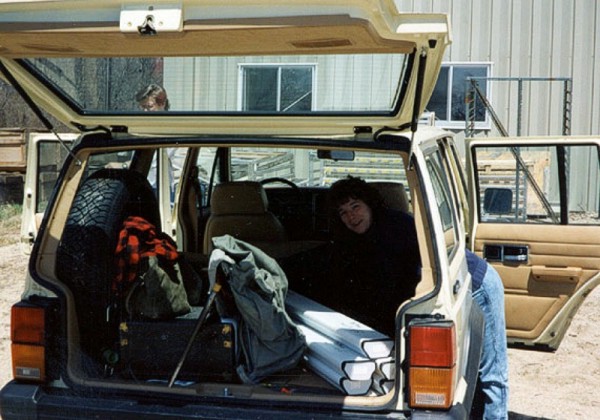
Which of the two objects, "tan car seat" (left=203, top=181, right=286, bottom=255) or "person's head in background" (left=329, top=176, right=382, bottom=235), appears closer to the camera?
"person's head in background" (left=329, top=176, right=382, bottom=235)

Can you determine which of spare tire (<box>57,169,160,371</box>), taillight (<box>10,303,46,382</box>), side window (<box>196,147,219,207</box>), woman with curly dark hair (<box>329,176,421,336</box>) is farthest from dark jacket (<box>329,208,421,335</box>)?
side window (<box>196,147,219,207</box>)

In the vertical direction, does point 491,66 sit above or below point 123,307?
above

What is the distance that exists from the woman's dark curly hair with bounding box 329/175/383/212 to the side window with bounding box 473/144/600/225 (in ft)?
2.64

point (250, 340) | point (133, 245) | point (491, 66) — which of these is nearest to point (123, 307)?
point (133, 245)

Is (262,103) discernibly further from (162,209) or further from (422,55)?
(162,209)

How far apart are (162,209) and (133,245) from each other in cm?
235

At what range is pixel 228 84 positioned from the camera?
12.4ft

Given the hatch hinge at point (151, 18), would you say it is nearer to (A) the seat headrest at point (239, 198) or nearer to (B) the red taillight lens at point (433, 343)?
(B) the red taillight lens at point (433, 343)

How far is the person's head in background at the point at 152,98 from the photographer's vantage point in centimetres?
366

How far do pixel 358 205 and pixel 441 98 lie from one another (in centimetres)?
998

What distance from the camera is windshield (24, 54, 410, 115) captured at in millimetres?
3520

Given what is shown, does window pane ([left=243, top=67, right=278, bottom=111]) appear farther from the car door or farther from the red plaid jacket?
the car door

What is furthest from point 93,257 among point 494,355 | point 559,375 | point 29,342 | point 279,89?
point 559,375

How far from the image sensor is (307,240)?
18.7ft
